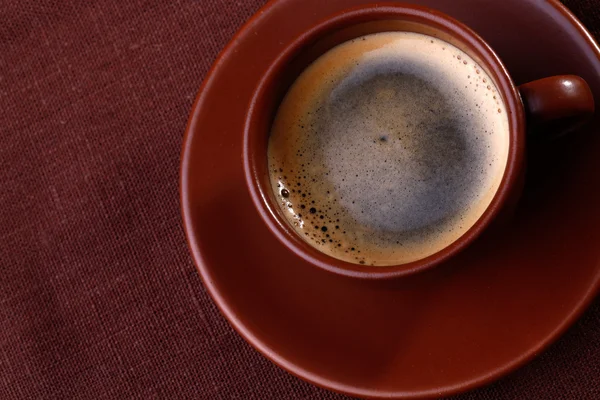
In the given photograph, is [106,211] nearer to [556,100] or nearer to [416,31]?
[416,31]

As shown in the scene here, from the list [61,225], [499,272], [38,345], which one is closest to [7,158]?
[61,225]

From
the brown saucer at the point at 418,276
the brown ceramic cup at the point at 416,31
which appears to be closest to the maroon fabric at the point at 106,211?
the brown saucer at the point at 418,276

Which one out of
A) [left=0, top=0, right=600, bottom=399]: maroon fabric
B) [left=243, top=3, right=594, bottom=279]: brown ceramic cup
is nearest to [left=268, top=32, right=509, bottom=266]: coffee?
[left=243, top=3, right=594, bottom=279]: brown ceramic cup

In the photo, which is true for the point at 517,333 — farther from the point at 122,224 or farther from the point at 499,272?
the point at 122,224

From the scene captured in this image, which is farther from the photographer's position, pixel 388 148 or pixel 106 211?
pixel 106 211

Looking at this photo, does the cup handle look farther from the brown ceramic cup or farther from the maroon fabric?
the maroon fabric

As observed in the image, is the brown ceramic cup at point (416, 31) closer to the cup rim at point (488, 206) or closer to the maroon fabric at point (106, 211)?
the cup rim at point (488, 206)

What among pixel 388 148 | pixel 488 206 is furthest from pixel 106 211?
pixel 488 206
